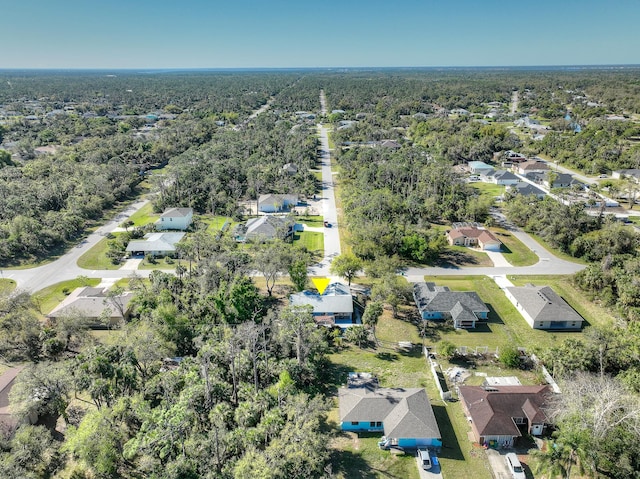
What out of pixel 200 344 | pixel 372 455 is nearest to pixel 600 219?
pixel 372 455

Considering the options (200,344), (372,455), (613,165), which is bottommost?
(372,455)

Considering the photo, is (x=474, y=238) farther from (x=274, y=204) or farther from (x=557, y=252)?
(x=274, y=204)

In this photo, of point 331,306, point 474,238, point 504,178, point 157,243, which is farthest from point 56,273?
point 504,178

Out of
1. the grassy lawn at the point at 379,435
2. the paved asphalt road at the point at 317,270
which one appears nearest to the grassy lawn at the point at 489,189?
the paved asphalt road at the point at 317,270

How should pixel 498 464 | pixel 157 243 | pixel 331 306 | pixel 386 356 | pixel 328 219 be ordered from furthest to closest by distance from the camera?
pixel 328 219
pixel 157 243
pixel 331 306
pixel 386 356
pixel 498 464

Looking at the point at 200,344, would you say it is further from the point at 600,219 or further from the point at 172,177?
the point at 600,219

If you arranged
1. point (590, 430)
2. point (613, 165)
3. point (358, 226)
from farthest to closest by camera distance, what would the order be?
point (613, 165) < point (358, 226) < point (590, 430)
